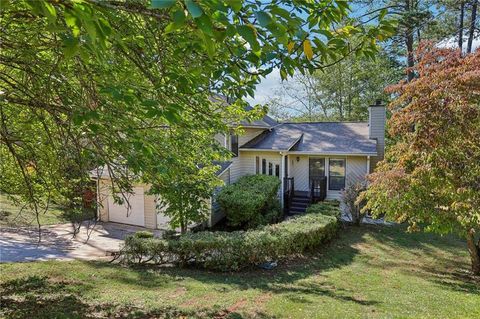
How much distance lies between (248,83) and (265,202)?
12.1m

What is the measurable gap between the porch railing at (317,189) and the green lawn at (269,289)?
17.9 feet

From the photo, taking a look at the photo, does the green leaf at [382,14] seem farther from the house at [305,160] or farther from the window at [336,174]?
the window at [336,174]

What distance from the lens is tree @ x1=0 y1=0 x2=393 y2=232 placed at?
1763 mm

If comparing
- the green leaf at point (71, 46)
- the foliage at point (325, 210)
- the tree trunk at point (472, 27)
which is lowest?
the foliage at point (325, 210)

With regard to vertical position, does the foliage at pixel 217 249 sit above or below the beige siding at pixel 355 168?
below

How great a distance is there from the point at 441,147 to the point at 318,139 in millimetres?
11198

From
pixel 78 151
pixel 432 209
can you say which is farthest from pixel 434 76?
pixel 78 151

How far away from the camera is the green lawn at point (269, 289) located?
6.17 metres

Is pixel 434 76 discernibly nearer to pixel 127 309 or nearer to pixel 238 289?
pixel 238 289

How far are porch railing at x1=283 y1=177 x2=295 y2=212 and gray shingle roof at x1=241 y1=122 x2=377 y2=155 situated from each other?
164 cm

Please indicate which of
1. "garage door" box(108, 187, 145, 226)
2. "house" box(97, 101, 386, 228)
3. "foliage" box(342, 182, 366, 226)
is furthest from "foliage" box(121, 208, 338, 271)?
"house" box(97, 101, 386, 228)

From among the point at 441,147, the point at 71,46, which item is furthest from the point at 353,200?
the point at 71,46

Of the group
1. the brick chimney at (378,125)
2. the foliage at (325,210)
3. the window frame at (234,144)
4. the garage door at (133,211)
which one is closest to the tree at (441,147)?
the foliage at (325,210)

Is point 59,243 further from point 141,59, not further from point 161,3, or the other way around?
point 161,3
